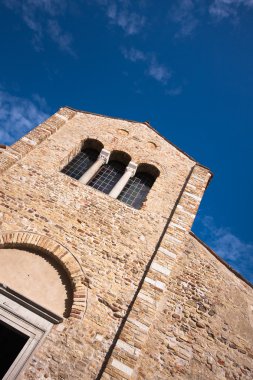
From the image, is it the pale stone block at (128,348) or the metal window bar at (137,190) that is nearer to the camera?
the pale stone block at (128,348)

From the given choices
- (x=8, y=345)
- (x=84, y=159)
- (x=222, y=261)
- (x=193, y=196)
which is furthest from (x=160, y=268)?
(x=84, y=159)

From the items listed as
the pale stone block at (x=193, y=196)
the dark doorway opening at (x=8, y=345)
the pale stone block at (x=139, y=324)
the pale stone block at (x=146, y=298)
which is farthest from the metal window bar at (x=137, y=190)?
the dark doorway opening at (x=8, y=345)

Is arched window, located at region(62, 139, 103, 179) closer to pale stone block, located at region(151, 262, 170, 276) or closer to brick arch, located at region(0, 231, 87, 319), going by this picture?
brick arch, located at region(0, 231, 87, 319)

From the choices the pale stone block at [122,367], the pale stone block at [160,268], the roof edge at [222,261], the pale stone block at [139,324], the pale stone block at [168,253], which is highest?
the roof edge at [222,261]

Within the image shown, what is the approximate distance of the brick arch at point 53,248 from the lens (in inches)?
228

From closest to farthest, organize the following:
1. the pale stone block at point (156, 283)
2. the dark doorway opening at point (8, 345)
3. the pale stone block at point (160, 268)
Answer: the pale stone block at point (156, 283), the pale stone block at point (160, 268), the dark doorway opening at point (8, 345)

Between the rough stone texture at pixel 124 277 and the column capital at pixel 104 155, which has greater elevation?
the column capital at pixel 104 155

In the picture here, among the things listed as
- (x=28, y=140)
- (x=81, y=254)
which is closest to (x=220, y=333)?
(x=81, y=254)

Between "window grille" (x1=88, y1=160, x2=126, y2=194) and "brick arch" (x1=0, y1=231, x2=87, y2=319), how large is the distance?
8.93ft

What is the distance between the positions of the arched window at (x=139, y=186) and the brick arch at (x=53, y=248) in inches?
110

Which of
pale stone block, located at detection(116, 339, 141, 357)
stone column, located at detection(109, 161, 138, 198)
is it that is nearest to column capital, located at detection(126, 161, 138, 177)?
stone column, located at detection(109, 161, 138, 198)

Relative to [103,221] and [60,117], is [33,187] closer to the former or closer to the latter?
[103,221]

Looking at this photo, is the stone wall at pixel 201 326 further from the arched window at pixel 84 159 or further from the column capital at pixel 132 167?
the arched window at pixel 84 159

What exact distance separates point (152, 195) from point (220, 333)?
4.07 m
